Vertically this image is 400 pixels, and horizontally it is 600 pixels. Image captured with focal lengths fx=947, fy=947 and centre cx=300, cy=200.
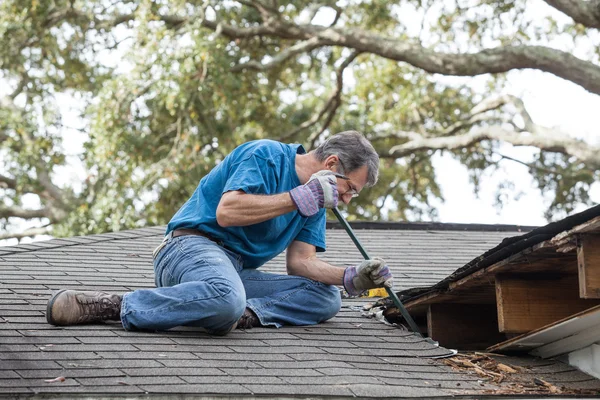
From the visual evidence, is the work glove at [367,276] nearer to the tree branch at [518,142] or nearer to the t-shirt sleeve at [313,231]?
the t-shirt sleeve at [313,231]

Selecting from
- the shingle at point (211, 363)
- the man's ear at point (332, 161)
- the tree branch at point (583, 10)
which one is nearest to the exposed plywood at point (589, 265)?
the shingle at point (211, 363)

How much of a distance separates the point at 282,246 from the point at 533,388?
1583 mm

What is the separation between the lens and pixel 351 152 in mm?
5051

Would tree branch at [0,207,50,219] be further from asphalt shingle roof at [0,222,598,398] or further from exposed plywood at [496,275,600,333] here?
exposed plywood at [496,275,600,333]

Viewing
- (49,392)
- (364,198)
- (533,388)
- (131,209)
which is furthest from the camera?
(364,198)

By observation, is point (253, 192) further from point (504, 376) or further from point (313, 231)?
point (504, 376)

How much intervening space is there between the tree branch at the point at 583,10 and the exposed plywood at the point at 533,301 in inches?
394

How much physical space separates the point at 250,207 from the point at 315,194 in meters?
0.34

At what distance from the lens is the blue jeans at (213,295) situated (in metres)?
4.48

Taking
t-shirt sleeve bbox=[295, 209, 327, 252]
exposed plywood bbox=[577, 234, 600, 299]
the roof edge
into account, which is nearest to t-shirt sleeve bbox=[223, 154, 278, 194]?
t-shirt sleeve bbox=[295, 209, 327, 252]

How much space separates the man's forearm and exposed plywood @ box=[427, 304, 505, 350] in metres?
1.06

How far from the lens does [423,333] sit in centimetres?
536

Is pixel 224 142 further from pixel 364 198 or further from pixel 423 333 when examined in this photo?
pixel 423 333

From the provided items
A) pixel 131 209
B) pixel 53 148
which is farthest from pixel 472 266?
pixel 53 148
